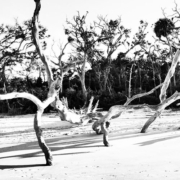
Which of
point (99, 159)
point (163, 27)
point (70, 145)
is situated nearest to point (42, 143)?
point (99, 159)

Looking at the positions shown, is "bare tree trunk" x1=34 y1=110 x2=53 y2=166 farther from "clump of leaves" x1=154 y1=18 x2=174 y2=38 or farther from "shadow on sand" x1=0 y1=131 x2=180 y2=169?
"clump of leaves" x1=154 y1=18 x2=174 y2=38

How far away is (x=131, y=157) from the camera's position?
17.4 feet

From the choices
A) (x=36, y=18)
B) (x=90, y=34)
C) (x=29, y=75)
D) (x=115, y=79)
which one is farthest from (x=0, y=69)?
(x=36, y=18)

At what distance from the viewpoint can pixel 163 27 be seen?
21469mm

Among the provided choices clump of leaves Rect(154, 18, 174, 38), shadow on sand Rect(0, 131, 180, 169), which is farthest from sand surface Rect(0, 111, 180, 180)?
clump of leaves Rect(154, 18, 174, 38)

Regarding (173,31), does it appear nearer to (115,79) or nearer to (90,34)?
(90,34)

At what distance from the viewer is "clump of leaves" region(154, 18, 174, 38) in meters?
20.8

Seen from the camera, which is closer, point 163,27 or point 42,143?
point 42,143

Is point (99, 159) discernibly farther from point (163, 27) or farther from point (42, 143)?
point (163, 27)

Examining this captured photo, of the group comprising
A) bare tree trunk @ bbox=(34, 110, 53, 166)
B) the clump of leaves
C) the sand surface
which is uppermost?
the clump of leaves

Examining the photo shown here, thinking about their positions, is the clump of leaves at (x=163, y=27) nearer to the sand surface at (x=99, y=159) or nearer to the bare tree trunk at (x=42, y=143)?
the sand surface at (x=99, y=159)

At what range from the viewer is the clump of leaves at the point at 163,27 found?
68.3 ft

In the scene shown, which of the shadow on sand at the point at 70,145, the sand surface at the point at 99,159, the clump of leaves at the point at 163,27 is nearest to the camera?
the sand surface at the point at 99,159

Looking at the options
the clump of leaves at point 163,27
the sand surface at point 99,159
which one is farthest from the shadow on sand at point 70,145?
the clump of leaves at point 163,27
